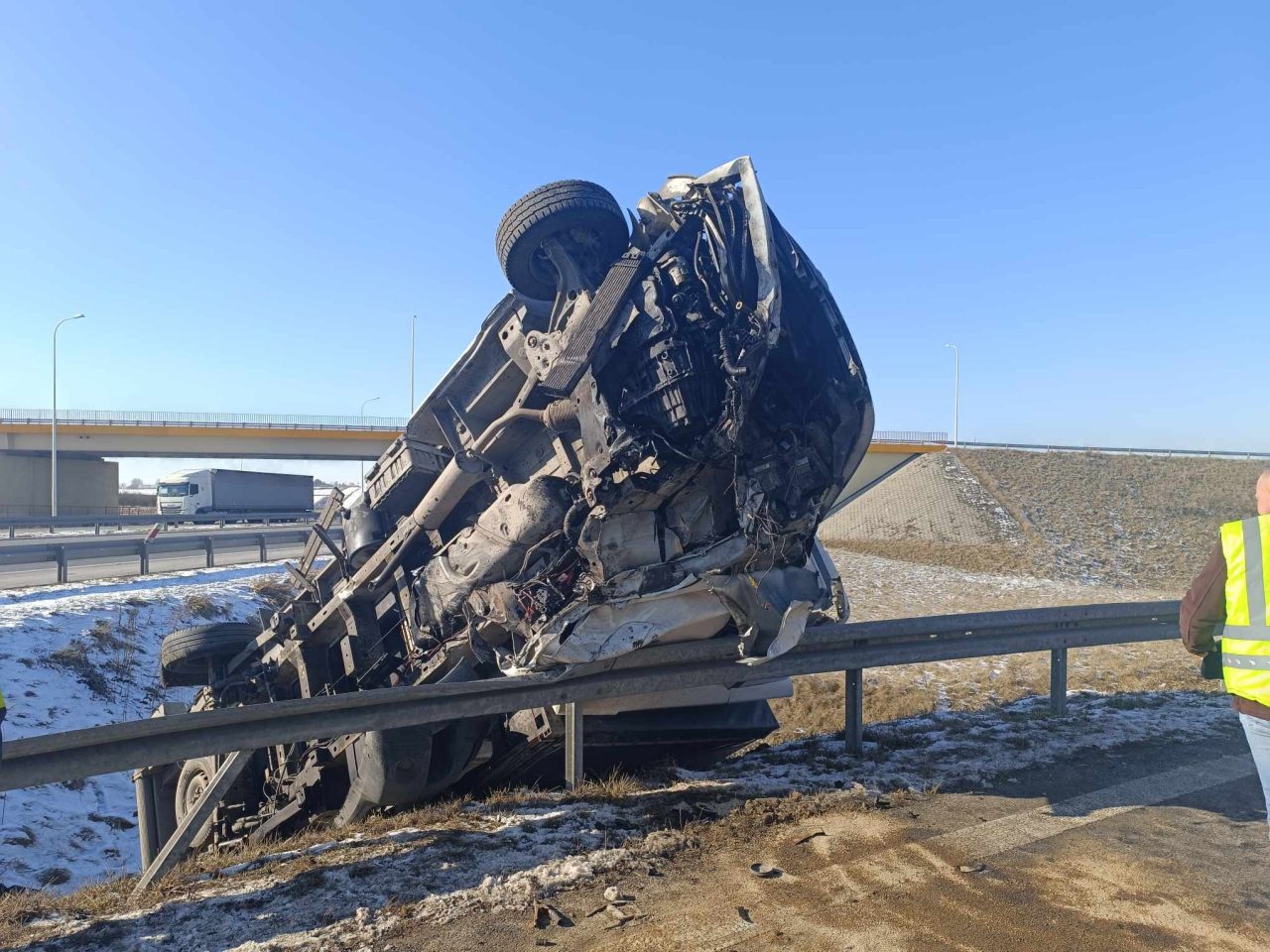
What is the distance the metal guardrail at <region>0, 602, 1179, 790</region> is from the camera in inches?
131

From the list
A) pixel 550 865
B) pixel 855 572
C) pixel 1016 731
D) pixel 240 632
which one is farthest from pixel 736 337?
pixel 855 572

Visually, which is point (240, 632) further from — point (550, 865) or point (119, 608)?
point (119, 608)

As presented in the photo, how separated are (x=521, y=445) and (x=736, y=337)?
1.46 metres

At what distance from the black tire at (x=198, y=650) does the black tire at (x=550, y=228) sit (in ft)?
12.4

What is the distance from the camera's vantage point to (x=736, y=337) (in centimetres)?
416

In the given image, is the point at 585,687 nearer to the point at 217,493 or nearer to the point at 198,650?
the point at 198,650

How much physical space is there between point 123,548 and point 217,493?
74.9 feet

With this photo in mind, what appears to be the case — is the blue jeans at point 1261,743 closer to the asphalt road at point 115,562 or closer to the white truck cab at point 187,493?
the asphalt road at point 115,562

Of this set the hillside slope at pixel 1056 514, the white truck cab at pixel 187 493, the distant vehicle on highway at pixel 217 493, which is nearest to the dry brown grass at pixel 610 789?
the hillside slope at pixel 1056 514

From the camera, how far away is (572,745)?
464 centimetres

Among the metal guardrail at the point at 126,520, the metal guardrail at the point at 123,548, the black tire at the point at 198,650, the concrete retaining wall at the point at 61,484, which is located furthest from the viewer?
the concrete retaining wall at the point at 61,484

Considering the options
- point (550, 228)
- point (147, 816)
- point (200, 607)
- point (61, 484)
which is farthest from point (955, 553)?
point (61, 484)

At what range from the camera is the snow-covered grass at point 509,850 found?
3.04 meters

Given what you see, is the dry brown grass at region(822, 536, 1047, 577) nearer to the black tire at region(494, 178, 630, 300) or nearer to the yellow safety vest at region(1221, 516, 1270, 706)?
the black tire at region(494, 178, 630, 300)
